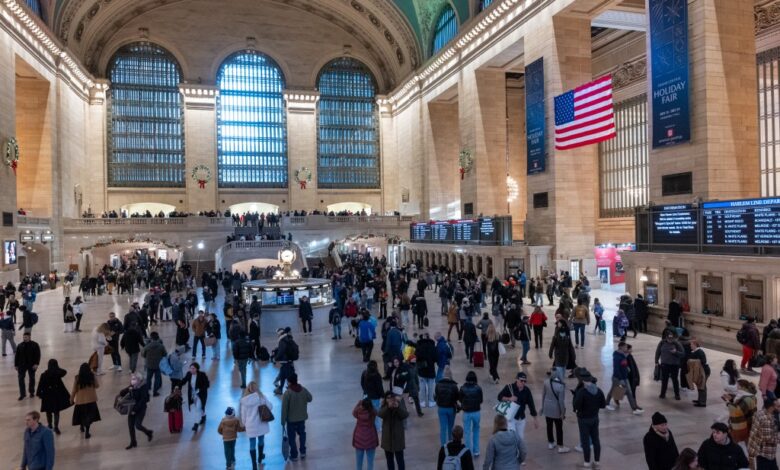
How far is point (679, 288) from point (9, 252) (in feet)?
86.9

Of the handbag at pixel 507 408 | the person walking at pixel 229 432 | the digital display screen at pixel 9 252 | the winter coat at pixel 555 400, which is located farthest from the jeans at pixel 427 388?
the digital display screen at pixel 9 252

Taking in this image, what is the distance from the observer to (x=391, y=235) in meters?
38.8

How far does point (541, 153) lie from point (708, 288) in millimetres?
12281

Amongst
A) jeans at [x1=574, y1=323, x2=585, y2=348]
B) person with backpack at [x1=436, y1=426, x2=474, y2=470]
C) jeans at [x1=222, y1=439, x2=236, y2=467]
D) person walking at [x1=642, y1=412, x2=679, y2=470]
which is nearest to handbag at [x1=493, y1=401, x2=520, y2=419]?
person with backpack at [x1=436, y1=426, x2=474, y2=470]

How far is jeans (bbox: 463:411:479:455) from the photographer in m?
6.52

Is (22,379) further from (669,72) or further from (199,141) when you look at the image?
(199,141)

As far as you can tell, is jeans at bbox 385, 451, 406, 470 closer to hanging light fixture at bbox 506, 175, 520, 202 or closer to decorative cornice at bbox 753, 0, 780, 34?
decorative cornice at bbox 753, 0, 780, 34

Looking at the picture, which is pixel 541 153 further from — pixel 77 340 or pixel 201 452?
pixel 201 452

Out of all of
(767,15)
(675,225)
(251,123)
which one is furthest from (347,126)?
(675,225)

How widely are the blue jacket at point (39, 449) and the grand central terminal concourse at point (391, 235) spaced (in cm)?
3

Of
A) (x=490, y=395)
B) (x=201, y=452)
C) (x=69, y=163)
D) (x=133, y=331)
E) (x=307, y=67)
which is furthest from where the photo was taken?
(x=307, y=67)

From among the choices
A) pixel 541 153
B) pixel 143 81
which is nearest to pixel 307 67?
pixel 143 81

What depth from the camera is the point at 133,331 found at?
10648 mm

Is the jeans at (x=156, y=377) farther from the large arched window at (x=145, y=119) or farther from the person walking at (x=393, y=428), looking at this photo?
the large arched window at (x=145, y=119)
